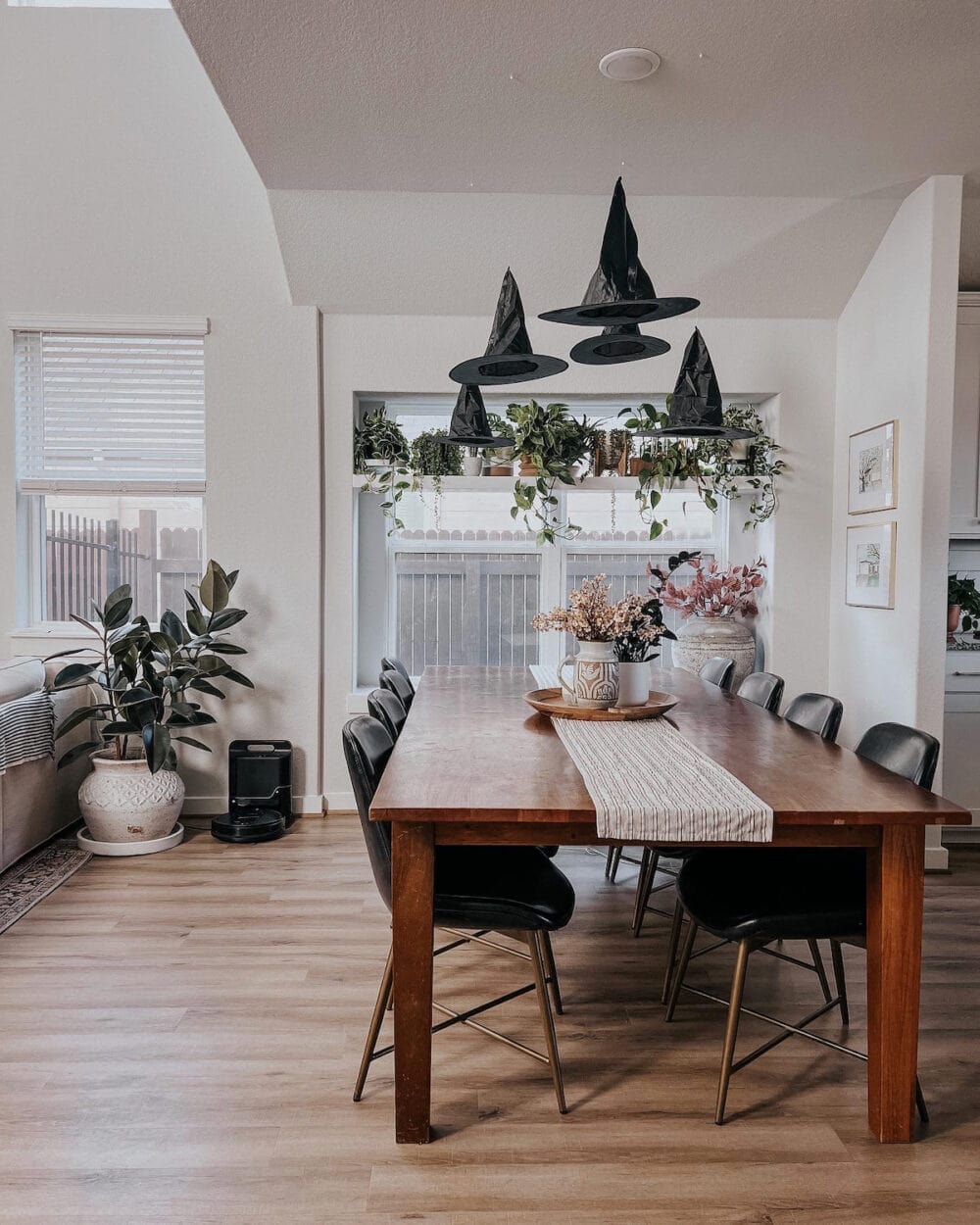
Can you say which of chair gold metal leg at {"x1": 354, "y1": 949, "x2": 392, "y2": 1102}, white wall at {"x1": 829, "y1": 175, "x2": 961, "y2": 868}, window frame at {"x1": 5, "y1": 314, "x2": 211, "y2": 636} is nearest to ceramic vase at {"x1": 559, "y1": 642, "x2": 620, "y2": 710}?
chair gold metal leg at {"x1": 354, "y1": 949, "x2": 392, "y2": 1102}

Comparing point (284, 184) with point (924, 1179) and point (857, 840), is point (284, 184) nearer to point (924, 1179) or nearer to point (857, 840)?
point (857, 840)

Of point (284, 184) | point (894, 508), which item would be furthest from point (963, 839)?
point (284, 184)

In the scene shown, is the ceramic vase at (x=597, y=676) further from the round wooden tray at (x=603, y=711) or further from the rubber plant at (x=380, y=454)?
the rubber plant at (x=380, y=454)

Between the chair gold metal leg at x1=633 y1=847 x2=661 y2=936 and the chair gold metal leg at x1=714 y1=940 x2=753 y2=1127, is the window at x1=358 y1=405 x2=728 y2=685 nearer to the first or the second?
the chair gold metal leg at x1=633 y1=847 x2=661 y2=936

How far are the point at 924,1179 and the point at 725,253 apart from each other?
12.5 feet

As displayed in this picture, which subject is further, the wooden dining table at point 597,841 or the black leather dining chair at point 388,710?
the black leather dining chair at point 388,710

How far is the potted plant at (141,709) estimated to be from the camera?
407cm

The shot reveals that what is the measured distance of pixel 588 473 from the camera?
16.0 feet

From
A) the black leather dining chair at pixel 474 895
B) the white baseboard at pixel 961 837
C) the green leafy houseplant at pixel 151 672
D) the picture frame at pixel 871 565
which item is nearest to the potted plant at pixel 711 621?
the picture frame at pixel 871 565

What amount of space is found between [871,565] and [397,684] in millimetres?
2256

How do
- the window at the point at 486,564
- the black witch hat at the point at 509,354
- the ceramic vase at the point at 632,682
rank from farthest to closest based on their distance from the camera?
the window at the point at 486,564 → the ceramic vase at the point at 632,682 → the black witch hat at the point at 509,354

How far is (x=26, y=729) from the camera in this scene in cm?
387

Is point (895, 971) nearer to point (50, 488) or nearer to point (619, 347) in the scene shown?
point (619, 347)

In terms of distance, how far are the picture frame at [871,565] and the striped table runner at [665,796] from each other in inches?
79.2
